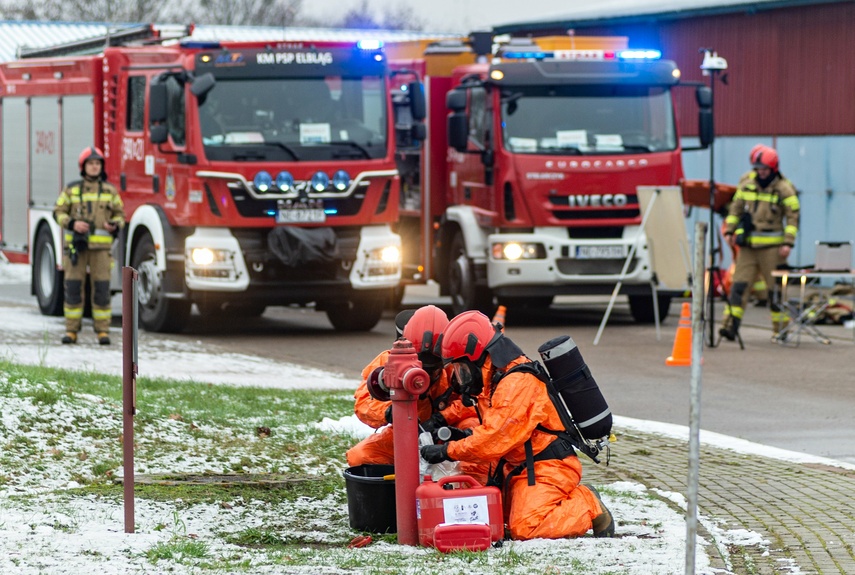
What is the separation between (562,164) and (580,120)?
0.61 metres

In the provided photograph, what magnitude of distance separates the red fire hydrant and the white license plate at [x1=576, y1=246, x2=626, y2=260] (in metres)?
11.0

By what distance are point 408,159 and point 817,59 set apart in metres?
8.09

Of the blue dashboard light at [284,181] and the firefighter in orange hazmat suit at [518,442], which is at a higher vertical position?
the blue dashboard light at [284,181]

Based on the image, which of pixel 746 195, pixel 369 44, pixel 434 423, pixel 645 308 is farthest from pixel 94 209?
pixel 434 423

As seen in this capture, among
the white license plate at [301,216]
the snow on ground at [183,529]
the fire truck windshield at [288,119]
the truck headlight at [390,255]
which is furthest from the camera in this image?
the truck headlight at [390,255]

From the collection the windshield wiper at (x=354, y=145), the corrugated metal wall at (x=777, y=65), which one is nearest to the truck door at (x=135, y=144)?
the windshield wiper at (x=354, y=145)

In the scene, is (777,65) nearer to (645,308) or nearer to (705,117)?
(645,308)

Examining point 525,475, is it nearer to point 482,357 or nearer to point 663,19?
point 482,357

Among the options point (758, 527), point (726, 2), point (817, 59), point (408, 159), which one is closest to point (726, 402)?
point (758, 527)

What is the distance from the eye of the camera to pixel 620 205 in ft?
58.8

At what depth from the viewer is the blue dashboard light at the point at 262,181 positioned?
53.9 ft

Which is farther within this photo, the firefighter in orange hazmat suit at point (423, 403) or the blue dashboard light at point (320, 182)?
the blue dashboard light at point (320, 182)

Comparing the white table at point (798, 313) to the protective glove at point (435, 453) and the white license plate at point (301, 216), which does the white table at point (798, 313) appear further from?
the protective glove at point (435, 453)

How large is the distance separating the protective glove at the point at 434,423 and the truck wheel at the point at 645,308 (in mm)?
11699
